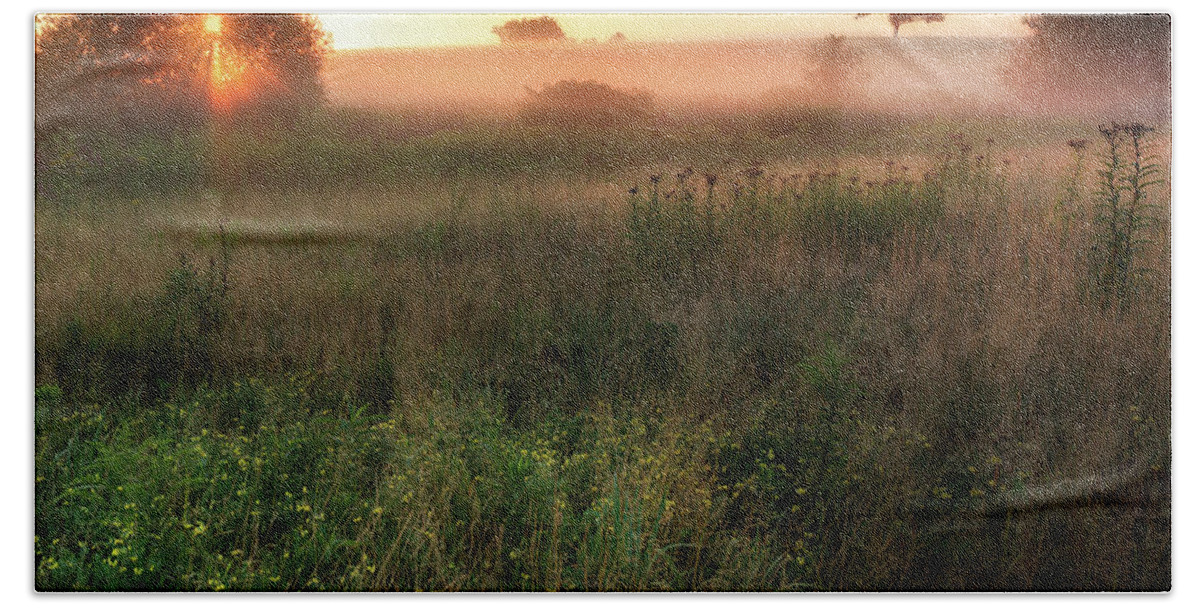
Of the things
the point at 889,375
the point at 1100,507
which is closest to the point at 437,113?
the point at 889,375

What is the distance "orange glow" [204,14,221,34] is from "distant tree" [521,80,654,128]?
3.89ft

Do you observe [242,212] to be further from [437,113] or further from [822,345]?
[822,345]

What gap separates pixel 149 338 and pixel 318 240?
74cm

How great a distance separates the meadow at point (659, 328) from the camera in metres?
4.07

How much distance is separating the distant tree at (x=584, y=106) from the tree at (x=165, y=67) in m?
0.82

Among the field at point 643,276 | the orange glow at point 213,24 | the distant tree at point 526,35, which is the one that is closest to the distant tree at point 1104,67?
the field at point 643,276

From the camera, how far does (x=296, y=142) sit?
4.11 metres

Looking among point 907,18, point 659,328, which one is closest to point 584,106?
point 659,328

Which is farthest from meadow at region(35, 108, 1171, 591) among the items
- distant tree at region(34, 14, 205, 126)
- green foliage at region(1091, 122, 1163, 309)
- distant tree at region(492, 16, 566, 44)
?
distant tree at region(492, 16, 566, 44)

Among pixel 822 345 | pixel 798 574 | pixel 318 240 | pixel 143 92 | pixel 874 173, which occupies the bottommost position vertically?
pixel 798 574

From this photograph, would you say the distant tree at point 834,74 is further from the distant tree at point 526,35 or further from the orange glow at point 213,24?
the orange glow at point 213,24

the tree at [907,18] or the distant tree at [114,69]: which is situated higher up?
the tree at [907,18]

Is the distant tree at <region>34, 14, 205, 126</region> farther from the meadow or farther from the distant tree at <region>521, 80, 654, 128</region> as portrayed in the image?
the distant tree at <region>521, 80, 654, 128</region>

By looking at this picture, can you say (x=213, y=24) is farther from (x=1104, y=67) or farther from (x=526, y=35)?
(x=1104, y=67)
